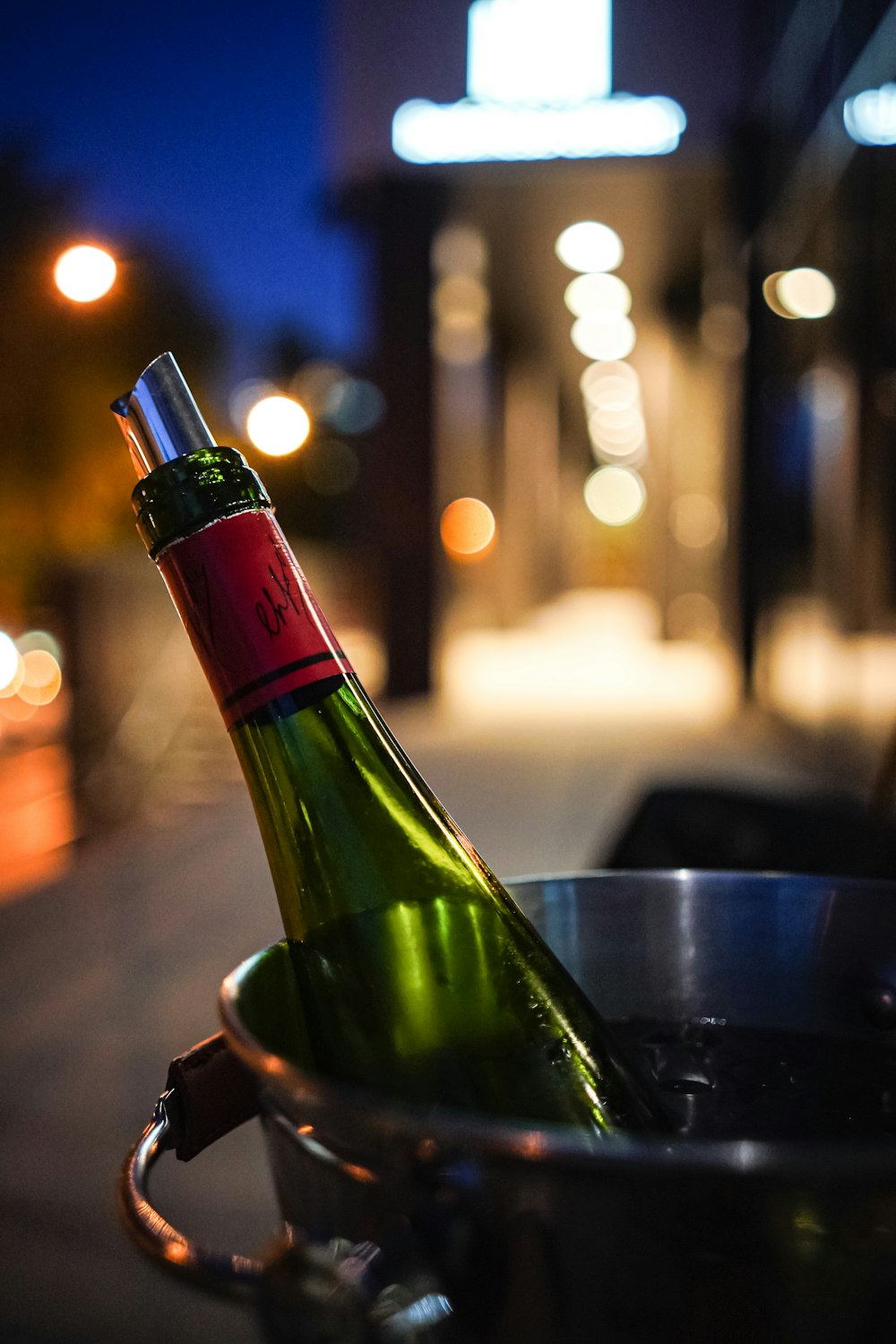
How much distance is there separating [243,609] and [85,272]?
539 mm

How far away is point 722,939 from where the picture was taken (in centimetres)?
45

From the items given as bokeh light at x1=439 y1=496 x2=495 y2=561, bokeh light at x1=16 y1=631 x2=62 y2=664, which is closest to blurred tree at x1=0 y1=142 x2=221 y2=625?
bokeh light at x1=439 y1=496 x2=495 y2=561

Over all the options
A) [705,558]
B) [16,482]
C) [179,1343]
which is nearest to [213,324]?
[16,482]

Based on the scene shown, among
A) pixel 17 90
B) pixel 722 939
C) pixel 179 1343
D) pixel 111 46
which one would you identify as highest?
pixel 17 90

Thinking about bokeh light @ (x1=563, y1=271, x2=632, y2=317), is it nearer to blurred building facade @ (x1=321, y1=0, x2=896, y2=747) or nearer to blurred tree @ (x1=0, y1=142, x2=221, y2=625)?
blurred building facade @ (x1=321, y1=0, x2=896, y2=747)

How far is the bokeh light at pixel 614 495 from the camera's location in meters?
27.1

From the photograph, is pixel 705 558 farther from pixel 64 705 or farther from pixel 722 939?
pixel 722 939

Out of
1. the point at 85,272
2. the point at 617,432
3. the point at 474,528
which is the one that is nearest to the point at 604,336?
the point at 474,528

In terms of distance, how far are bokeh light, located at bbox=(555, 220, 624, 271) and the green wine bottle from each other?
285 inches

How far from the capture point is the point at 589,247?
779cm

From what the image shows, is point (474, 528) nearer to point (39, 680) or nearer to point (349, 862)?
point (39, 680)

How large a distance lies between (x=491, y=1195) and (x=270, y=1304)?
0.05 meters

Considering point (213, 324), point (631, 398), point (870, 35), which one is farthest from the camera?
point (213, 324)

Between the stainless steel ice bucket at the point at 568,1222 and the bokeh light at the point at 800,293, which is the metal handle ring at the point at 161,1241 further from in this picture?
the bokeh light at the point at 800,293
